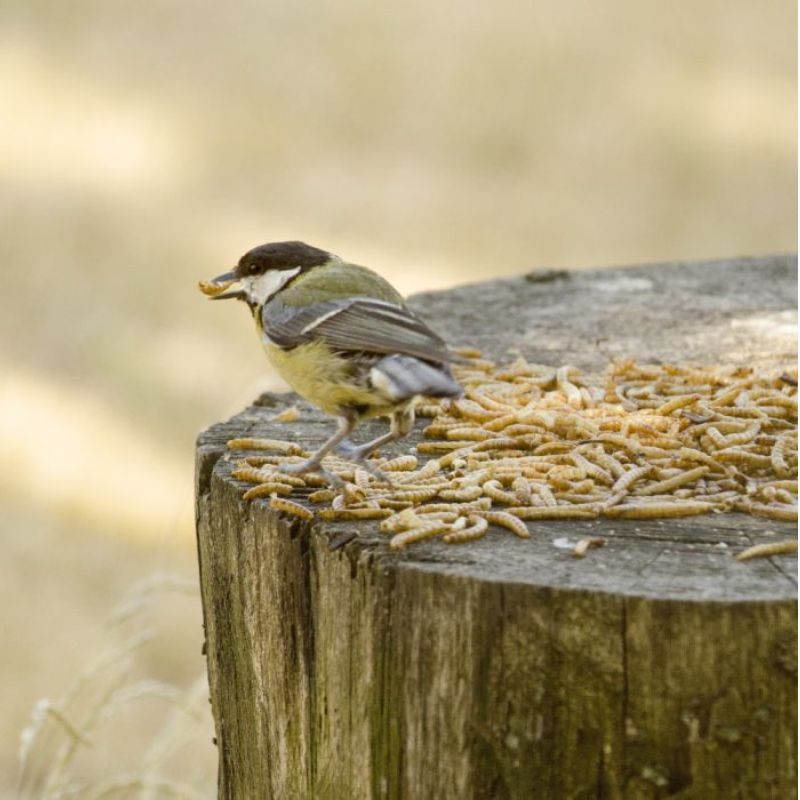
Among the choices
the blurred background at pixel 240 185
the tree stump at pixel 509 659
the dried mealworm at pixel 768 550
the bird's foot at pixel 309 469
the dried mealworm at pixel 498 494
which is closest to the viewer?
the tree stump at pixel 509 659

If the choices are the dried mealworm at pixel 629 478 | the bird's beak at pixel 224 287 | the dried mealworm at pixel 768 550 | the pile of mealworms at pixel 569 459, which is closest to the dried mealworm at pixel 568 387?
the pile of mealworms at pixel 569 459

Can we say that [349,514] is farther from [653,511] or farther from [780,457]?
[780,457]

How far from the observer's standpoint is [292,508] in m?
2.55

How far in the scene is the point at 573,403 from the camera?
3156 millimetres

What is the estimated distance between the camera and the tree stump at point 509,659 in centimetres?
216

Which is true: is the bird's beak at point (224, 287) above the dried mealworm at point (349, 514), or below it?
above

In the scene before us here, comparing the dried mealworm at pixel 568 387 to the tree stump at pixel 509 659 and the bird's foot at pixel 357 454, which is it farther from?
the tree stump at pixel 509 659

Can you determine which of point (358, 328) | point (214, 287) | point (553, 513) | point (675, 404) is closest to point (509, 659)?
point (553, 513)

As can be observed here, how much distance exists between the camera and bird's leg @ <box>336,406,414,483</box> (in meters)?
2.78

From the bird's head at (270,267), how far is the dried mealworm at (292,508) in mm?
585

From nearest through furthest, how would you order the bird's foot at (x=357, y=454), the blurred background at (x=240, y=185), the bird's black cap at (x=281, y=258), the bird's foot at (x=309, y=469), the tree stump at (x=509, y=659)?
the tree stump at (x=509, y=659)
the bird's foot at (x=309, y=469)
the bird's foot at (x=357, y=454)
the bird's black cap at (x=281, y=258)
the blurred background at (x=240, y=185)

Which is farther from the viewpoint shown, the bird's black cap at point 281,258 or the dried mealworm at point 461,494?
the bird's black cap at point 281,258

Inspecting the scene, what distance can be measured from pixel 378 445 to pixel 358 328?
0.81ft

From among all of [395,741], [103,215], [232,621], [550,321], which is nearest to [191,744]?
[550,321]
